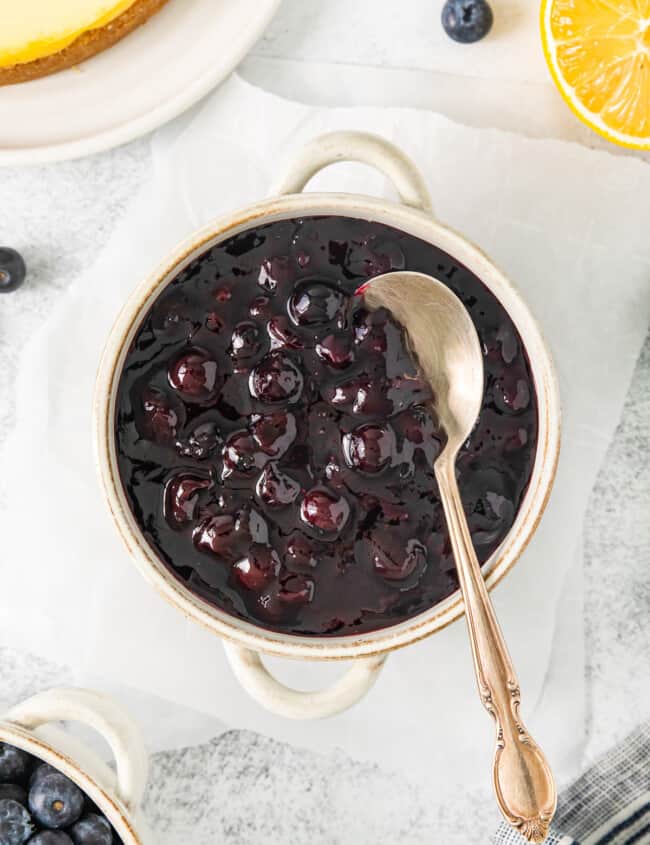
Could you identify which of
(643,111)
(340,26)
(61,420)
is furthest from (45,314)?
(643,111)

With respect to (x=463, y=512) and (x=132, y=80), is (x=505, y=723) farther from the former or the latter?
(x=132, y=80)

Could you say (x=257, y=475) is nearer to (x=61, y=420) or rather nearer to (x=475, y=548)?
(x=475, y=548)

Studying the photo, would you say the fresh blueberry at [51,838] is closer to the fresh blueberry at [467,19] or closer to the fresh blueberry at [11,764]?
the fresh blueberry at [11,764]

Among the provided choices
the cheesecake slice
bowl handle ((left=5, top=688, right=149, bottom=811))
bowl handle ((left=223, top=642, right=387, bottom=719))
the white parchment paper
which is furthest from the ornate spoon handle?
the cheesecake slice

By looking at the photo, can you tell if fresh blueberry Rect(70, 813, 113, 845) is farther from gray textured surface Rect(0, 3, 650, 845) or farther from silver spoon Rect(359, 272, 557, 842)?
silver spoon Rect(359, 272, 557, 842)

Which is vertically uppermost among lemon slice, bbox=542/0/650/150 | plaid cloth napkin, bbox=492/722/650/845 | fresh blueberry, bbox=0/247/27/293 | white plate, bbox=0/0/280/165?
lemon slice, bbox=542/0/650/150

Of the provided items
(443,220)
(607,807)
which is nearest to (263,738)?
(607,807)

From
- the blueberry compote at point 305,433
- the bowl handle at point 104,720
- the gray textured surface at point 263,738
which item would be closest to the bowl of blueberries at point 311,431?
the blueberry compote at point 305,433
